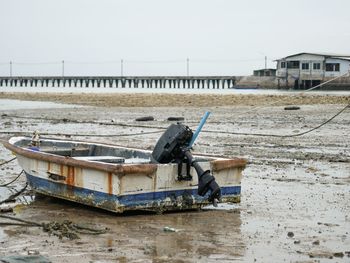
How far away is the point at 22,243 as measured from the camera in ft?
24.2

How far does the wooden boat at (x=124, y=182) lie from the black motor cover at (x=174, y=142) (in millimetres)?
170

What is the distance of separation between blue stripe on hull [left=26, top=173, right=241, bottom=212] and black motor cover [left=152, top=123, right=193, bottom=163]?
0.44 meters

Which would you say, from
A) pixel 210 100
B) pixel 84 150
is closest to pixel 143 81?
pixel 210 100

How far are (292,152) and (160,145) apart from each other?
6.88 m

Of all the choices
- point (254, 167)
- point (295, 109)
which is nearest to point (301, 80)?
point (295, 109)

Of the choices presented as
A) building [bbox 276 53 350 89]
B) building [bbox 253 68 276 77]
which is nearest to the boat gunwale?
building [bbox 276 53 350 89]

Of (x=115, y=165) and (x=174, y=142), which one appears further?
(x=174, y=142)

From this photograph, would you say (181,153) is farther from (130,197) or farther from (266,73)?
(266,73)

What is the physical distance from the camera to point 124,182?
8.62 meters

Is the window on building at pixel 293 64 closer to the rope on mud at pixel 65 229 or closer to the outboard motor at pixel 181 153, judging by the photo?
the outboard motor at pixel 181 153

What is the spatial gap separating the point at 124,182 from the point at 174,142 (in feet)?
2.68

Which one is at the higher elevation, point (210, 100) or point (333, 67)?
point (333, 67)

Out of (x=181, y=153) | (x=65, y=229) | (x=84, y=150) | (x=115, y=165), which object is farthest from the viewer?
(x=84, y=150)

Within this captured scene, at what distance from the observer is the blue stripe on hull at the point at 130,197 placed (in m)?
8.72
